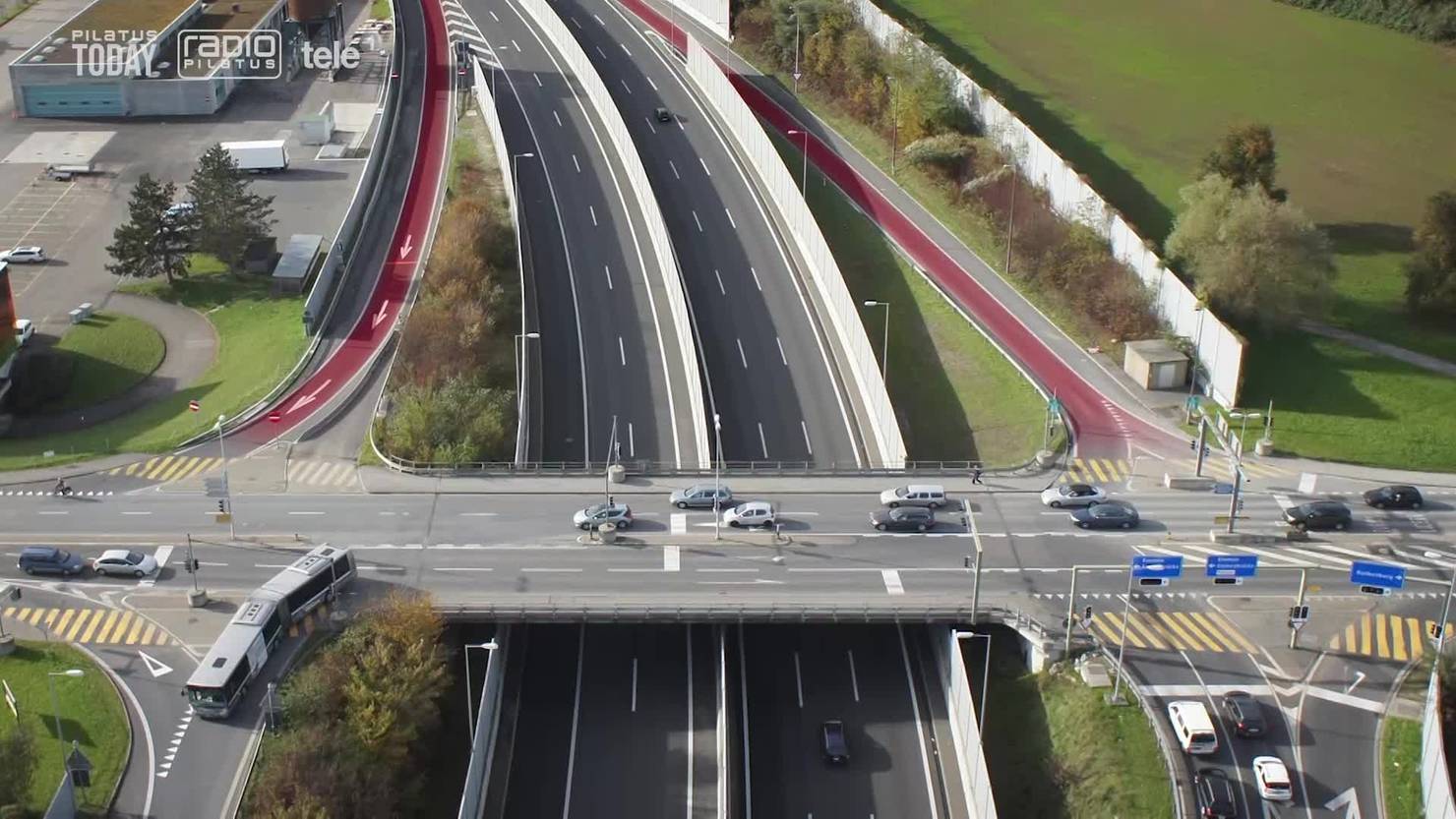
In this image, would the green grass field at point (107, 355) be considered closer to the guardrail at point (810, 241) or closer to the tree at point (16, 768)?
the tree at point (16, 768)

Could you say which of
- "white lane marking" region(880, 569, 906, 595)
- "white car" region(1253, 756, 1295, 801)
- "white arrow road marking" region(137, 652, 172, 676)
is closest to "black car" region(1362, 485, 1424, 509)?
"white car" region(1253, 756, 1295, 801)

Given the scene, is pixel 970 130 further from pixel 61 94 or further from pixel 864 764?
pixel 61 94

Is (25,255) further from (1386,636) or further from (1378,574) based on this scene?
(1386,636)

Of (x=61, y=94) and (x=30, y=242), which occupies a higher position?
(x=61, y=94)

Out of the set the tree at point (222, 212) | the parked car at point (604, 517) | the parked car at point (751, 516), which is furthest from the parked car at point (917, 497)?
the tree at point (222, 212)

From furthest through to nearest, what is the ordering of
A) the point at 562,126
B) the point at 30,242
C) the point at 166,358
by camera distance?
the point at 562,126 → the point at 30,242 → the point at 166,358

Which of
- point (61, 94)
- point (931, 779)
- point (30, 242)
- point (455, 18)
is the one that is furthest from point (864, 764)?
point (455, 18)

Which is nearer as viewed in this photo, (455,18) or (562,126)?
(562,126)
